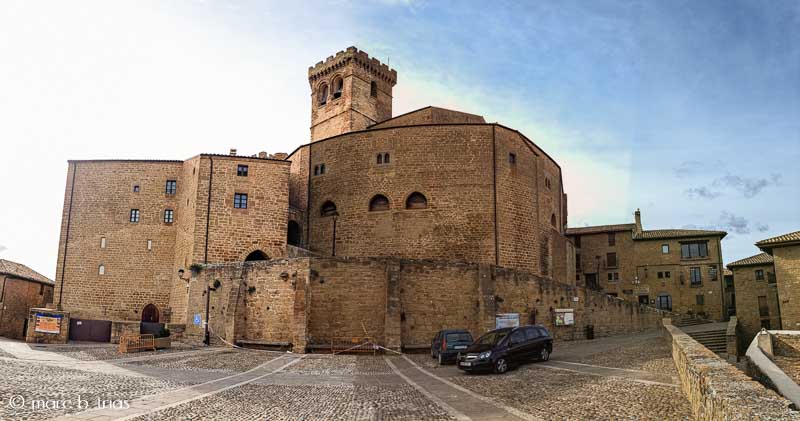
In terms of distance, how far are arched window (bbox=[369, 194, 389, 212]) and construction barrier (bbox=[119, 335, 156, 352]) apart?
15056mm

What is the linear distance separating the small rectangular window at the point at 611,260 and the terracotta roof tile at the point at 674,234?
240 cm

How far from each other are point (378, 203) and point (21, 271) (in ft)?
82.0

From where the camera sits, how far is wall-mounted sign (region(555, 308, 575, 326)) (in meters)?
28.3

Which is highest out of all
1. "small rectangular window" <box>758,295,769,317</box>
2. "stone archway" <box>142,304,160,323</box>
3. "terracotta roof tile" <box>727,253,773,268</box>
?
"terracotta roof tile" <box>727,253,773,268</box>

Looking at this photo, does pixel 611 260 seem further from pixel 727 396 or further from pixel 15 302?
pixel 727 396

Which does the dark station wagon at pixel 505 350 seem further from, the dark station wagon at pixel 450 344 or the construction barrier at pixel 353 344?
the construction barrier at pixel 353 344

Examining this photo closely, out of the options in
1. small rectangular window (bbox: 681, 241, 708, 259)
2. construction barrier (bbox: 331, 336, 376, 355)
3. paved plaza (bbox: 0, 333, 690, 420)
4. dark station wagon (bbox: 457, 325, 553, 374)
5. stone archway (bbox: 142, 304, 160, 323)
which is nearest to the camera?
paved plaza (bbox: 0, 333, 690, 420)

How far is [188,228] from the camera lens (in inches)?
1212

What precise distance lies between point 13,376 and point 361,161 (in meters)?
23.7

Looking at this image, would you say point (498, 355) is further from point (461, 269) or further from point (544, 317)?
point (544, 317)

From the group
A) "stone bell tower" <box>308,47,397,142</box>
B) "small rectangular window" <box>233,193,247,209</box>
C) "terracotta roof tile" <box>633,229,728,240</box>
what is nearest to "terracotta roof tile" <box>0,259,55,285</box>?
"small rectangular window" <box>233,193,247,209</box>

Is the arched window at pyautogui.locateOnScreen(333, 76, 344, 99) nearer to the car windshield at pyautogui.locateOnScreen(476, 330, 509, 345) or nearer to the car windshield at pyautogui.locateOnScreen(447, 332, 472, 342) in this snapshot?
the car windshield at pyautogui.locateOnScreen(447, 332, 472, 342)

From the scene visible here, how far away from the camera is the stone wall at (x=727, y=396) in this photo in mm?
5402

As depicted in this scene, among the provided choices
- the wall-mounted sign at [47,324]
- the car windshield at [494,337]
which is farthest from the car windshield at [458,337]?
the wall-mounted sign at [47,324]
